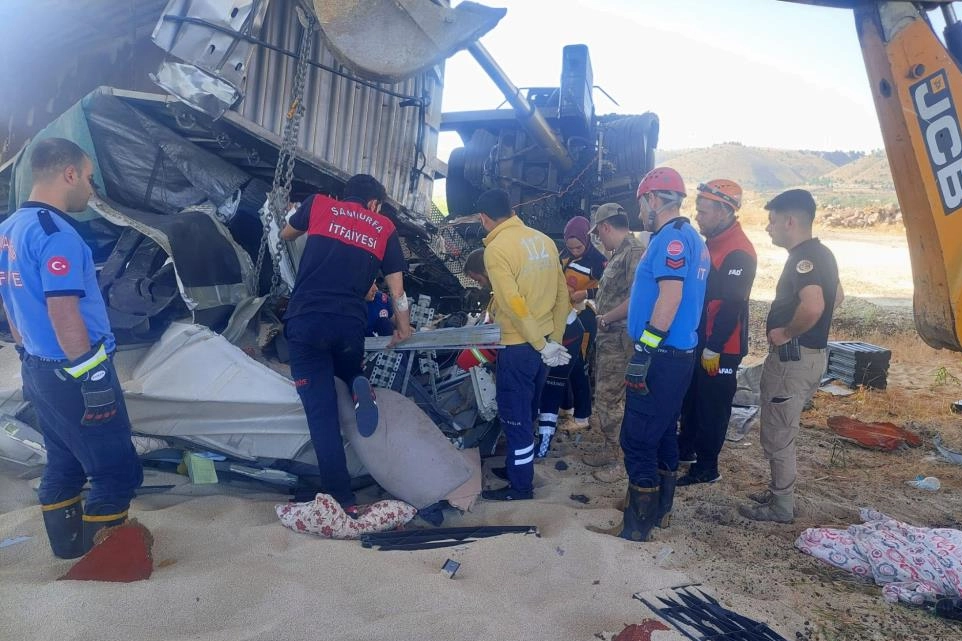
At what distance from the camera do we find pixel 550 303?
14.0 feet

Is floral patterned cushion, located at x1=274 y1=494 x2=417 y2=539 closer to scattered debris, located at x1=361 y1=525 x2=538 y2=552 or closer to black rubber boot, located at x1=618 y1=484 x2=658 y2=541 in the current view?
scattered debris, located at x1=361 y1=525 x2=538 y2=552

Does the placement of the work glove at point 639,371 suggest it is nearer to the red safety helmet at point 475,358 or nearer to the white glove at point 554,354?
the white glove at point 554,354

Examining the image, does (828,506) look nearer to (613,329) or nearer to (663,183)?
(613,329)

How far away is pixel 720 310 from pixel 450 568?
247 cm

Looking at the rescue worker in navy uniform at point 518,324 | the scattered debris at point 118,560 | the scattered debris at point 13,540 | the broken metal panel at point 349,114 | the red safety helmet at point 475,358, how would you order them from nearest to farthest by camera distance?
the scattered debris at point 118,560 → the scattered debris at point 13,540 → the rescue worker in navy uniform at point 518,324 → the red safety helmet at point 475,358 → the broken metal panel at point 349,114

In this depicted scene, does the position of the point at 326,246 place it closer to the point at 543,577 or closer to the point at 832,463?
the point at 543,577

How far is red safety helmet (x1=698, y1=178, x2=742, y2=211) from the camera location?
427 cm

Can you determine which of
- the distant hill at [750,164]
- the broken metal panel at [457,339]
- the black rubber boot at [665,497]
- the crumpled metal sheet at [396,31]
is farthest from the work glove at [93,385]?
the distant hill at [750,164]

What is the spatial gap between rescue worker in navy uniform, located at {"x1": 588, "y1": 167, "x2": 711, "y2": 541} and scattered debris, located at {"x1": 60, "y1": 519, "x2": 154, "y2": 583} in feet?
7.45

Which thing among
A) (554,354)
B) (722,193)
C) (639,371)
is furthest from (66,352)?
(722,193)

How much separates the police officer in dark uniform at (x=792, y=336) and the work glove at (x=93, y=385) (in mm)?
3493

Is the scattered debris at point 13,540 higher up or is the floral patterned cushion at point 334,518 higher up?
the scattered debris at point 13,540

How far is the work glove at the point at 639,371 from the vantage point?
3.41 metres

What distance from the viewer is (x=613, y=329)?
482cm
